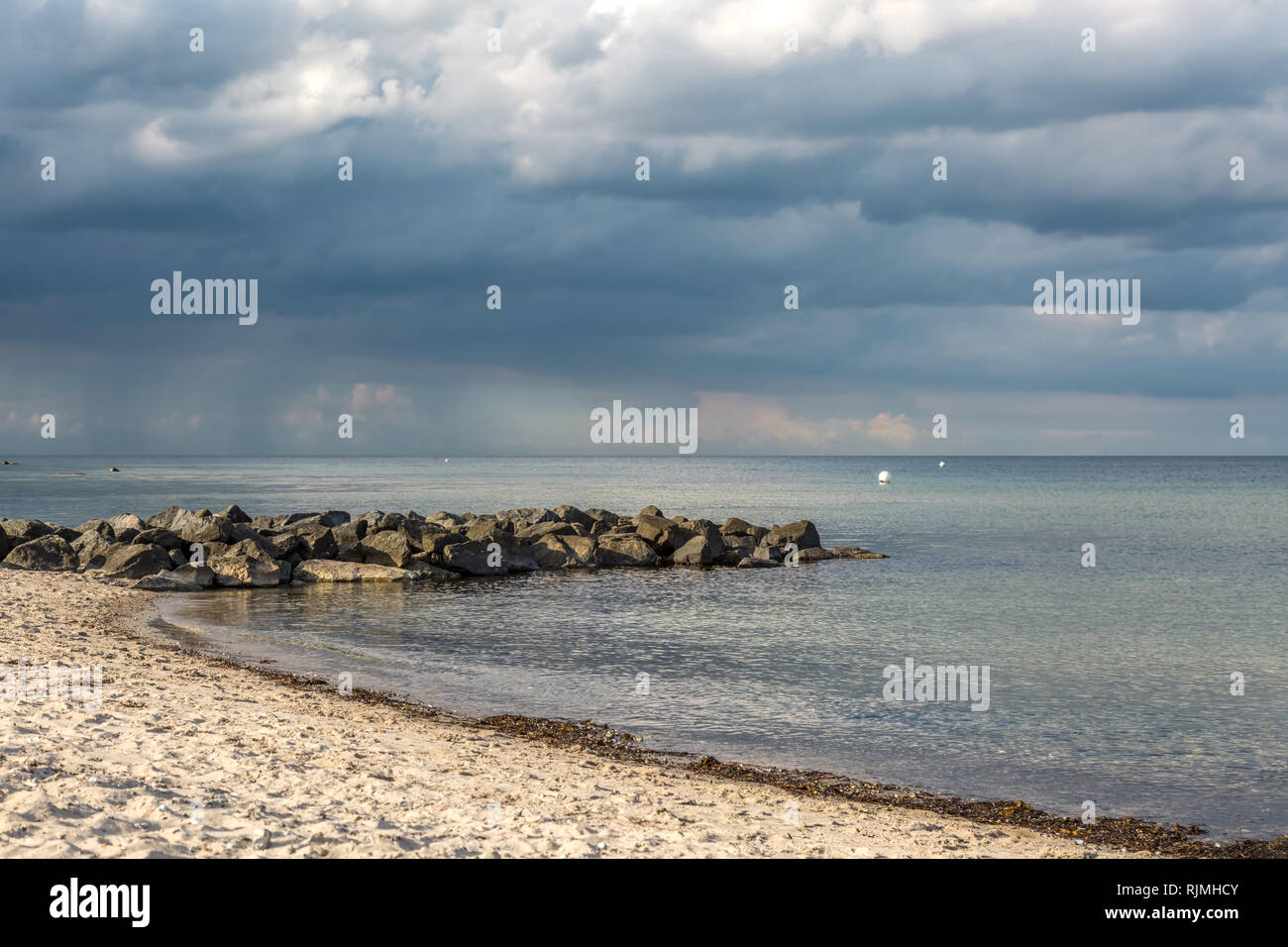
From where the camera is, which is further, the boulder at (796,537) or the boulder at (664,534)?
the boulder at (796,537)

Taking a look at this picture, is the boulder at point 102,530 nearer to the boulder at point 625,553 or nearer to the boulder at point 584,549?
the boulder at point 584,549

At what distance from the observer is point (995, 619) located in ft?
88.5

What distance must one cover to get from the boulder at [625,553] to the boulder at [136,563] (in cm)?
1573

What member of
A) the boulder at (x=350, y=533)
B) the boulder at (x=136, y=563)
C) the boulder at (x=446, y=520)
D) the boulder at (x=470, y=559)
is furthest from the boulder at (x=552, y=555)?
the boulder at (x=136, y=563)

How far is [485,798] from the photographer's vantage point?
10.2m

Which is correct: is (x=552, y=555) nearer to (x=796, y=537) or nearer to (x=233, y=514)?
(x=796, y=537)

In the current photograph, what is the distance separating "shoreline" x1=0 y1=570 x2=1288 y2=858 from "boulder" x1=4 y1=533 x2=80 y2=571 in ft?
66.4

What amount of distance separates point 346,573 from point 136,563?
21.4 ft

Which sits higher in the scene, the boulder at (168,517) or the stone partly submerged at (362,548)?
the boulder at (168,517)

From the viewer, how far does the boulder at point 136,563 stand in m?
31.7

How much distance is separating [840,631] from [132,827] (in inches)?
743

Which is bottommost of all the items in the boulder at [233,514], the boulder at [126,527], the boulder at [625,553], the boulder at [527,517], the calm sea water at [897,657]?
the calm sea water at [897,657]
